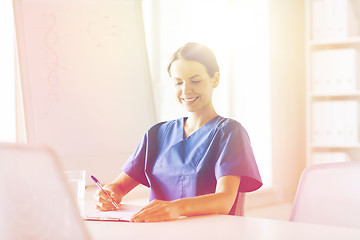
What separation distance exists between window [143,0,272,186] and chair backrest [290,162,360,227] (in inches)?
80.0

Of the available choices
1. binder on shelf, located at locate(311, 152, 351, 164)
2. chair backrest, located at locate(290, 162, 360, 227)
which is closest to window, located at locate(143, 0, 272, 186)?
binder on shelf, located at locate(311, 152, 351, 164)

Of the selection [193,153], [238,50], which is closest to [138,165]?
[193,153]


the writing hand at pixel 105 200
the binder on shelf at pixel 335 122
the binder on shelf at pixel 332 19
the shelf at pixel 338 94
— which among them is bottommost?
the binder on shelf at pixel 335 122

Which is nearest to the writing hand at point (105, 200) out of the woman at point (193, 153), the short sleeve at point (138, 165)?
the woman at point (193, 153)

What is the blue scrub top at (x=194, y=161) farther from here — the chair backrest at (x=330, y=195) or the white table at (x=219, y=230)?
the white table at (x=219, y=230)

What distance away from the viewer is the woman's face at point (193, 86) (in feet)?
5.66

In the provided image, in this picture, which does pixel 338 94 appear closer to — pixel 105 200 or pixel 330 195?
pixel 330 195

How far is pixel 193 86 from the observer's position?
173 centimetres

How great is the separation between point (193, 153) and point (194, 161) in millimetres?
30

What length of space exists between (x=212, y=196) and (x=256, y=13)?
8.52 feet

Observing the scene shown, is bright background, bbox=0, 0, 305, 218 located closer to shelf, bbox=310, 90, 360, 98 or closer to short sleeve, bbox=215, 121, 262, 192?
shelf, bbox=310, 90, 360, 98

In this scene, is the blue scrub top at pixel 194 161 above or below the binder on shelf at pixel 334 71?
below

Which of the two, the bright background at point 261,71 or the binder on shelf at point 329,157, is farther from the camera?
the bright background at point 261,71

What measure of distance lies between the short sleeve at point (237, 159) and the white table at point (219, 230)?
295 mm
